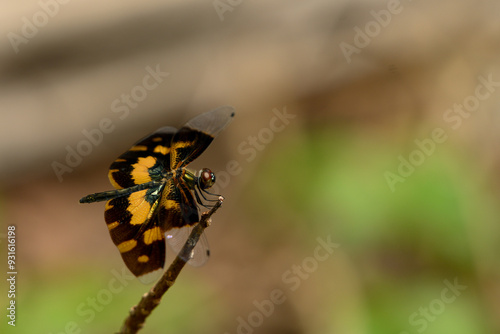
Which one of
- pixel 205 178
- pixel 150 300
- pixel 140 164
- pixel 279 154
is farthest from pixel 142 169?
pixel 279 154

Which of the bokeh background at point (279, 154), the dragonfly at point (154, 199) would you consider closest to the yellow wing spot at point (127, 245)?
the dragonfly at point (154, 199)

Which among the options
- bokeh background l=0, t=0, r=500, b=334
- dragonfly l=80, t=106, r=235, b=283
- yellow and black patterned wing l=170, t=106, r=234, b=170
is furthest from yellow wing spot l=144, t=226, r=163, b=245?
bokeh background l=0, t=0, r=500, b=334

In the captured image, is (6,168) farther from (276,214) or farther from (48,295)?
(276,214)

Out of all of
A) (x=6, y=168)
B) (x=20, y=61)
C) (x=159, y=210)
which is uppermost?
(x=20, y=61)

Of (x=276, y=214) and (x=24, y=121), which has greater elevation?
(x=24, y=121)

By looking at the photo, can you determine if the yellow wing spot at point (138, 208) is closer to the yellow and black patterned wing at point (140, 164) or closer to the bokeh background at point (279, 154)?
the yellow and black patterned wing at point (140, 164)

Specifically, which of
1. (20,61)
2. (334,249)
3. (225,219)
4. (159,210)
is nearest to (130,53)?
(20,61)

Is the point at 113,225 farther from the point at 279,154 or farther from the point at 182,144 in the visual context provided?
the point at 279,154
